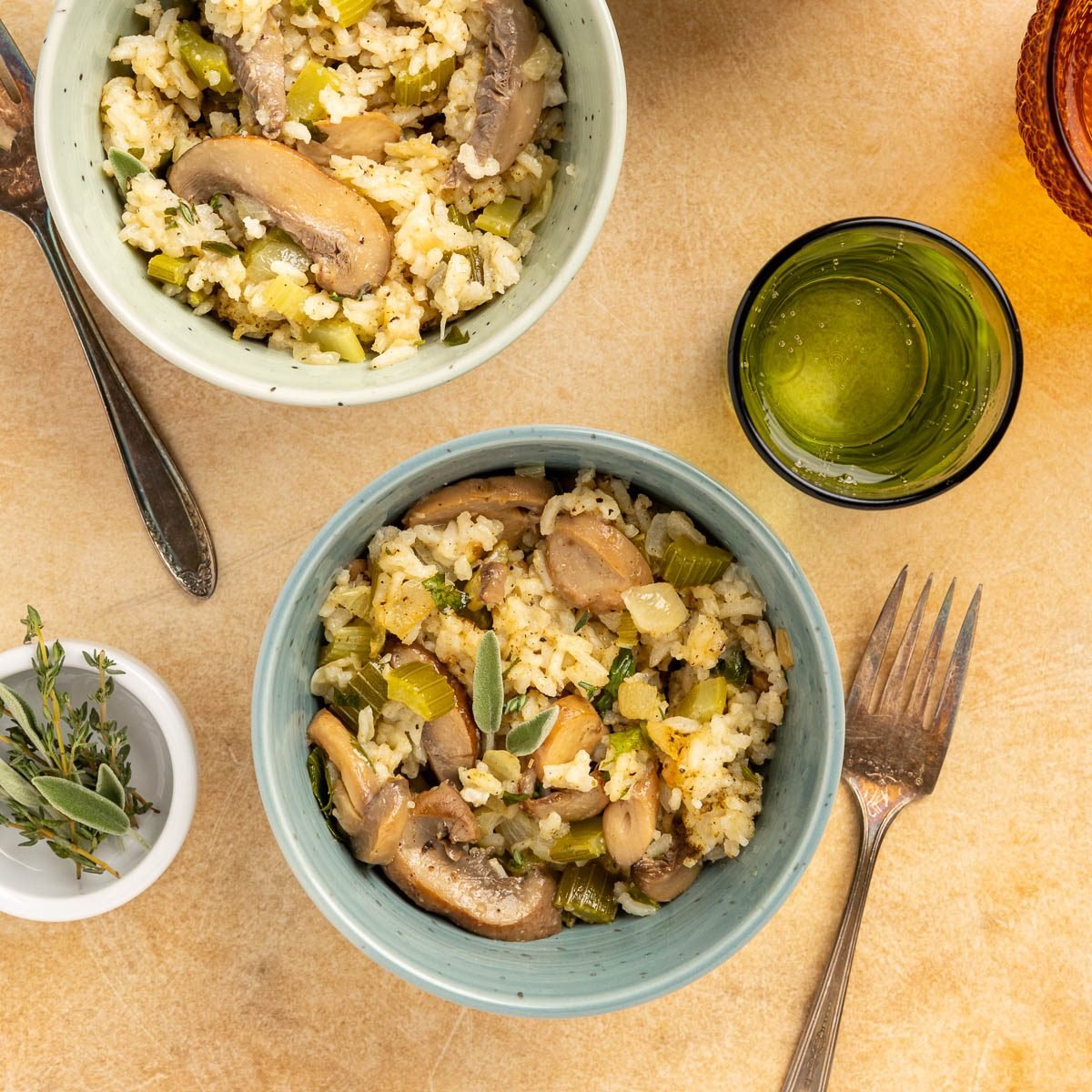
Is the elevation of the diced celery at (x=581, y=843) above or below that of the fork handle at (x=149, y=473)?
below

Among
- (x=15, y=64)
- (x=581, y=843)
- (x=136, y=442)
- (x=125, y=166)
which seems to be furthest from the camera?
(x=136, y=442)

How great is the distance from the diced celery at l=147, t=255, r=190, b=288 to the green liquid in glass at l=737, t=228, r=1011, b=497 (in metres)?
0.81

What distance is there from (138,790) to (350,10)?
3.99 ft

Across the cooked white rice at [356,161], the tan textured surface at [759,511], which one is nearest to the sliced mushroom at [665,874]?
the tan textured surface at [759,511]

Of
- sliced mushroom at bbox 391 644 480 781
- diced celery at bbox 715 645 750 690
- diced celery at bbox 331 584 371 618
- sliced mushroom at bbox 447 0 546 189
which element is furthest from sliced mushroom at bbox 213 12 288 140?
diced celery at bbox 715 645 750 690

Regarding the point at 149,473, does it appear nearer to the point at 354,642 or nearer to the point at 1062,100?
the point at 354,642

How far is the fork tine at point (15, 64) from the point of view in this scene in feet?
5.07

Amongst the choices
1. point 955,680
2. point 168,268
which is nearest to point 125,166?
point 168,268

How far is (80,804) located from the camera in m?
1.45

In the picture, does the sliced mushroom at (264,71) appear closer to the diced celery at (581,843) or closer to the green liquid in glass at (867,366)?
the green liquid in glass at (867,366)

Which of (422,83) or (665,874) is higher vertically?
(422,83)

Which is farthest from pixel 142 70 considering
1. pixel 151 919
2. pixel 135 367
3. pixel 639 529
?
pixel 151 919

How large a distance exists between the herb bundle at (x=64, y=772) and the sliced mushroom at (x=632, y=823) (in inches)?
27.2

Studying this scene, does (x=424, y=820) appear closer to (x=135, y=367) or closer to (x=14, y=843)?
(x=14, y=843)
